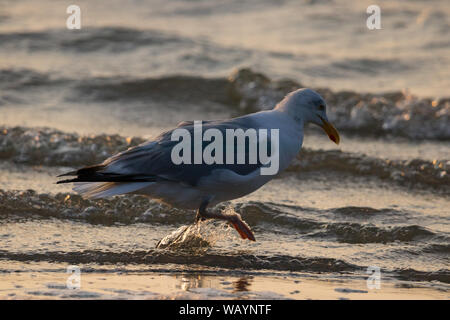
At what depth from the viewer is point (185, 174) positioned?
5207mm

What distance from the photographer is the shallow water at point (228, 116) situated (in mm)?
5184

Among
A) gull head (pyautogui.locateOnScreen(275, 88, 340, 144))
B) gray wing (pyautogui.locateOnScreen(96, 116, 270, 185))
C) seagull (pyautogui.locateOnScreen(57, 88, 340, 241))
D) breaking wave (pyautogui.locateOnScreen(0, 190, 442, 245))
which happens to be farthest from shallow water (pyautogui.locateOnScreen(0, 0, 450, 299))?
gull head (pyautogui.locateOnScreen(275, 88, 340, 144))

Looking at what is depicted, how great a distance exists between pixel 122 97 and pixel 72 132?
7.06ft

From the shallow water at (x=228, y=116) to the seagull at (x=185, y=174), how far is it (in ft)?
1.43

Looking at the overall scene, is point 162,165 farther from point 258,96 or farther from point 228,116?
point 258,96

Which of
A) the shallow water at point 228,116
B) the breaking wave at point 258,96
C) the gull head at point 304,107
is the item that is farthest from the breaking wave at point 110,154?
the gull head at point 304,107

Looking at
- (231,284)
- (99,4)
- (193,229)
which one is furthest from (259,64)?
(231,284)

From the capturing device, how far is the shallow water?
5.18m

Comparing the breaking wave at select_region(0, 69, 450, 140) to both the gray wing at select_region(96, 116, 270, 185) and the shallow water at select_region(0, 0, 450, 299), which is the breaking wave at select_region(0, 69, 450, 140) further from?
the gray wing at select_region(96, 116, 270, 185)

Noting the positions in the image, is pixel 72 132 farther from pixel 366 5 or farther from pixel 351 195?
pixel 366 5

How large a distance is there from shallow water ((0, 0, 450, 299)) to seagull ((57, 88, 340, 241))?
1.43 ft

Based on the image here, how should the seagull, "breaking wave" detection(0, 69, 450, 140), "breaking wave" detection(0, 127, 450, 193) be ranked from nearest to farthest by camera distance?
the seagull → "breaking wave" detection(0, 127, 450, 193) → "breaking wave" detection(0, 69, 450, 140)

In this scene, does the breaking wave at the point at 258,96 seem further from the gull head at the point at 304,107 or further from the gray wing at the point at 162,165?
the gray wing at the point at 162,165

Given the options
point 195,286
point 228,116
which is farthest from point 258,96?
point 195,286
